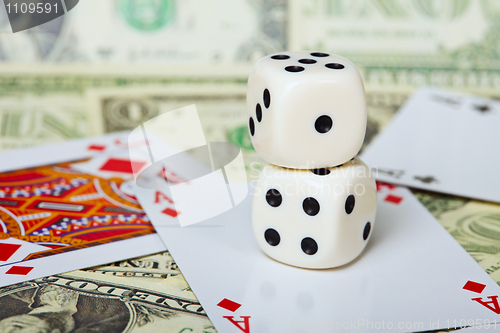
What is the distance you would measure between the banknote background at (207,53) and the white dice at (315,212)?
69cm

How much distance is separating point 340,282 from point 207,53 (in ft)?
3.95

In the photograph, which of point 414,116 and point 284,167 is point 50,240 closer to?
point 284,167

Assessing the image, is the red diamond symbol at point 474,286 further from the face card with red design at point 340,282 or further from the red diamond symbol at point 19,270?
the red diamond symbol at point 19,270

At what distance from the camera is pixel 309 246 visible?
2.66 feet

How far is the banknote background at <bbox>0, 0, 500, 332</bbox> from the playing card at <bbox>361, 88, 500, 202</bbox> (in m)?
0.13

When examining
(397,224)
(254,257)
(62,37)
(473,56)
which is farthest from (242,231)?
(473,56)

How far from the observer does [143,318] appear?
2.47ft

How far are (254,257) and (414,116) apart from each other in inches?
31.1

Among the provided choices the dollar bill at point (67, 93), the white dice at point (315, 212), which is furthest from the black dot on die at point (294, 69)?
the dollar bill at point (67, 93)

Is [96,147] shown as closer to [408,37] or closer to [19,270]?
[19,270]

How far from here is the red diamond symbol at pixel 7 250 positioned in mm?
872

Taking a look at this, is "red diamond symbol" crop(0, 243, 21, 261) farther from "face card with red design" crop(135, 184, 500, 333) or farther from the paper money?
"face card with red design" crop(135, 184, 500, 333)

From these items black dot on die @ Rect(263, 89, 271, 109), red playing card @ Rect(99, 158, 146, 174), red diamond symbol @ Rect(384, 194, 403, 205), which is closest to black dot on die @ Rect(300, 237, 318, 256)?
black dot on die @ Rect(263, 89, 271, 109)

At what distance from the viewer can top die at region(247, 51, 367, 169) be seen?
0.75 metres
